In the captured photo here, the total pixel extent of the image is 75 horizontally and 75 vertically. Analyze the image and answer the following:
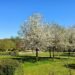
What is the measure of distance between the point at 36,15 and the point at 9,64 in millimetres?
48785

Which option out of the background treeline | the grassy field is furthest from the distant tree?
the grassy field

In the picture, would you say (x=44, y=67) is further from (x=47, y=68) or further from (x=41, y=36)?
(x=41, y=36)

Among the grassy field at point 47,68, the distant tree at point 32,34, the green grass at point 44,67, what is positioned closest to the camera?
the green grass at point 44,67

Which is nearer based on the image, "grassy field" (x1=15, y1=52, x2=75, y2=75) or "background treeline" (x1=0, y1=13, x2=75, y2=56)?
"grassy field" (x1=15, y1=52, x2=75, y2=75)

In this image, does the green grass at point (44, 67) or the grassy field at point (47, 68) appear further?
the grassy field at point (47, 68)

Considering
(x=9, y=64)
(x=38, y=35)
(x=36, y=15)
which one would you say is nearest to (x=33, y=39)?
(x=38, y=35)

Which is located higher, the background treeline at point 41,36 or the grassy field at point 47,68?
the background treeline at point 41,36

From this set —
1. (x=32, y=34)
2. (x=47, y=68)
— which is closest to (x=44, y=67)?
(x=47, y=68)

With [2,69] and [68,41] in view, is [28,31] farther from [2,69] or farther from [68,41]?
[2,69]

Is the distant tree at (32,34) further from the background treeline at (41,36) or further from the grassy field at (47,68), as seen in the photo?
the grassy field at (47,68)

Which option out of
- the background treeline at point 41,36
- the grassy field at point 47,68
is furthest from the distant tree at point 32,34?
the grassy field at point 47,68

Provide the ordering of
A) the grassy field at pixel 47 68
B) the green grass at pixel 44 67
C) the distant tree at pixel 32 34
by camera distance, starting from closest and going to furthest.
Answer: the green grass at pixel 44 67, the grassy field at pixel 47 68, the distant tree at pixel 32 34

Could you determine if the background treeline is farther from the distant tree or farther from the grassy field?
the grassy field

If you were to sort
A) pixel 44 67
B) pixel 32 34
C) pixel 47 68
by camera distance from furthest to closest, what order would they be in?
pixel 32 34 < pixel 44 67 < pixel 47 68
